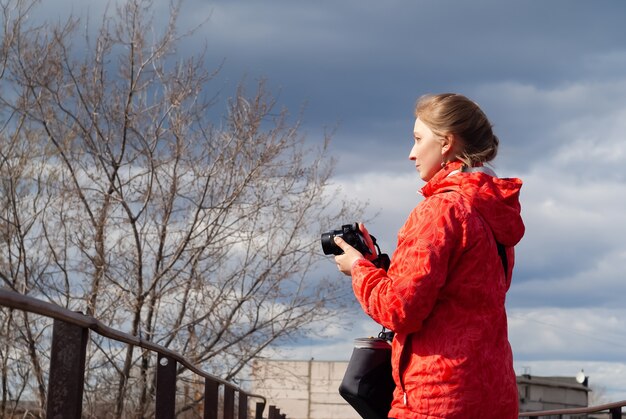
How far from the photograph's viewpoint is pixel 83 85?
554 inches

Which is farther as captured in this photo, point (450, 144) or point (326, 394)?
point (326, 394)

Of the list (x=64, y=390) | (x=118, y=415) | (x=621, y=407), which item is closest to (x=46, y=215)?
(x=118, y=415)

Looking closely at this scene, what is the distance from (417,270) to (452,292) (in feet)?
0.40

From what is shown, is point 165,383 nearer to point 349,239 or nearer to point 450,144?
point 349,239

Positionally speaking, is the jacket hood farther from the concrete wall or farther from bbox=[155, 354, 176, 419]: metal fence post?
the concrete wall

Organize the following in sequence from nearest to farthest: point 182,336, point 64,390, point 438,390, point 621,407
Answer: point 438,390, point 64,390, point 621,407, point 182,336

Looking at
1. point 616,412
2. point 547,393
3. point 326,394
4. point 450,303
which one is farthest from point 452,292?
point 326,394

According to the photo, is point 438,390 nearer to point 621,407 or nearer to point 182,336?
point 621,407

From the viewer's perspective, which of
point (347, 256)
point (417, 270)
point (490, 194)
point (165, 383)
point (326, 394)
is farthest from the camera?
point (326, 394)

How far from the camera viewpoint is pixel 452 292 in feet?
7.54

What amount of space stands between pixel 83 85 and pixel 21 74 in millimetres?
910

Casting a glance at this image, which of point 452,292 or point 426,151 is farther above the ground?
point 426,151

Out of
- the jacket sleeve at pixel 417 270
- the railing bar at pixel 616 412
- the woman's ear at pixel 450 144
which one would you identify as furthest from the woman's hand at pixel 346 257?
the railing bar at pixel 616 412

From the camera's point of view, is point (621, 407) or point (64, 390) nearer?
point (64, 390)
